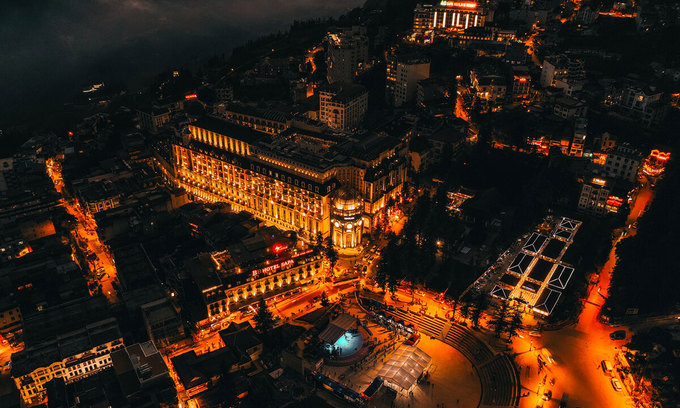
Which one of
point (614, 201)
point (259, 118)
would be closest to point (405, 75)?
point (259, 118)

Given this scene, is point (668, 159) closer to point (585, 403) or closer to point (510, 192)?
point (510, 192)

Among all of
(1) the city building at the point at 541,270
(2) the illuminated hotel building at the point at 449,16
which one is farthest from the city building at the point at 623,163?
(2) the illuminated hotel building at the point at 449,16

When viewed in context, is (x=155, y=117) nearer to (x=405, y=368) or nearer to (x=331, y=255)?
(x=331, y=255)

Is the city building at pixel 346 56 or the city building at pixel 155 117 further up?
the city building at pixel 346 56

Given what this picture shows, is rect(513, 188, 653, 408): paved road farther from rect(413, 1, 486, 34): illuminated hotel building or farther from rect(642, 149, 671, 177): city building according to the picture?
rect(413, 1, 486, 34): illuminated hotel building

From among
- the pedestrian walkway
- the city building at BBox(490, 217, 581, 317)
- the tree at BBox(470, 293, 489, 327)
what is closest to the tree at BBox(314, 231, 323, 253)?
the pedestrian walkway

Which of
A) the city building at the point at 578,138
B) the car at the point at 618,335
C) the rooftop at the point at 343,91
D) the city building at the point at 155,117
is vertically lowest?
the car at the point at 618,335

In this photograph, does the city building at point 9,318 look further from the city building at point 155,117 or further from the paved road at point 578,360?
the paved road at point 578,360
